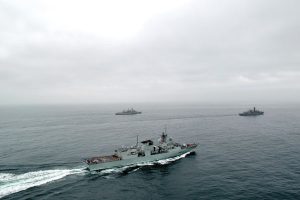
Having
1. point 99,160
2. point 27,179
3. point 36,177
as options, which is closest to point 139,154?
point 99,160

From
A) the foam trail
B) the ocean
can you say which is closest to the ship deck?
the ocean

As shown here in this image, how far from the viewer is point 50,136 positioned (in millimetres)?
122250

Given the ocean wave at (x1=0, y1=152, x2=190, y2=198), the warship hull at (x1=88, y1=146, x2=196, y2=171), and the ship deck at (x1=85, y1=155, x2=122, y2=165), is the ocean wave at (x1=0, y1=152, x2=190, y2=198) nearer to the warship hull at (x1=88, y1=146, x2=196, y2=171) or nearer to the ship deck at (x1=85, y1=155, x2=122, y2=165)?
the warship hull at (x1=88, y1=146, x2=196, y2=171)

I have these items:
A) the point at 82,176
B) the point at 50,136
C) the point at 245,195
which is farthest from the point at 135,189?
the point at 50,136

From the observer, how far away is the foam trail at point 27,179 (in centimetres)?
5379

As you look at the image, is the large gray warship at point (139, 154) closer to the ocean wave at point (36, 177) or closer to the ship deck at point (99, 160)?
the ship deck at point (99, 160)

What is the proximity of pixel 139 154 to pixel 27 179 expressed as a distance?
32.4 m

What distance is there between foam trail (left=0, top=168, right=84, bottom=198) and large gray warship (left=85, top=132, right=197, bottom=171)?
5520mm

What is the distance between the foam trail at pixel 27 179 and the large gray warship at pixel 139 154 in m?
5.52

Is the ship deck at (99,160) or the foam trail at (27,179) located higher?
the ship deck at (99,160)

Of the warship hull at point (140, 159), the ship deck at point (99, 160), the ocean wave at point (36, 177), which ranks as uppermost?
the ship deck at point (99, 160)

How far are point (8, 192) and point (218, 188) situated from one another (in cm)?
4851

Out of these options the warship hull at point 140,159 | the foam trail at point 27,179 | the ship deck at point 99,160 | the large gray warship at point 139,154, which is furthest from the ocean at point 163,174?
the ship deck at point 99,160

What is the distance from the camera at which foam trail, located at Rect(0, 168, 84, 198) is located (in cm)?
5379
